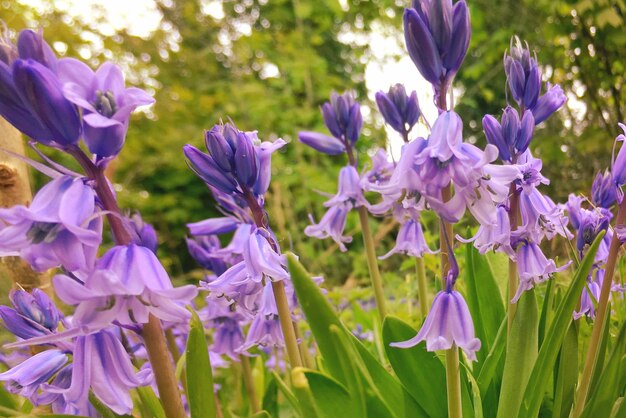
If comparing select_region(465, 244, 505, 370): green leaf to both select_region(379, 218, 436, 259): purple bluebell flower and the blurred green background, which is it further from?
the blurred green background

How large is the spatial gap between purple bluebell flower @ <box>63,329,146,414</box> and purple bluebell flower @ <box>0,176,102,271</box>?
113 millimetres

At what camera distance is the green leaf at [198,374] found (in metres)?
0.60

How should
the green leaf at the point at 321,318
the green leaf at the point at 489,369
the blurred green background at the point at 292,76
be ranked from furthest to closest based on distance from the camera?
1. the blurred green background at the point at 292,76
2. the green leaf at the point at 489,369
3. the green leaf at the point at 321,318

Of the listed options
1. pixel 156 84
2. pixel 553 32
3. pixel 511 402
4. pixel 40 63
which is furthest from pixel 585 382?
pixel 156 84

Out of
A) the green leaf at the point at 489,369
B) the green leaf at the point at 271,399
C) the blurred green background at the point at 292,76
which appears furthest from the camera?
the blurred green background at the point at 292,76

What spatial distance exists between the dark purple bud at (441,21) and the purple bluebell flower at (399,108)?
0.29 meters

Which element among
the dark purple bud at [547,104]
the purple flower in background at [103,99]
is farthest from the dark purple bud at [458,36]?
the purple flower in background at [103,99]

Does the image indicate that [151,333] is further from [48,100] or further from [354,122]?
[354,122]

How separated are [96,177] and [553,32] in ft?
9.29

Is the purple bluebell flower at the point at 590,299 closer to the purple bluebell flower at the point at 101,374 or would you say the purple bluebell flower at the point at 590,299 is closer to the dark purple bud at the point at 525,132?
the dark purple bud at the point at 525,132

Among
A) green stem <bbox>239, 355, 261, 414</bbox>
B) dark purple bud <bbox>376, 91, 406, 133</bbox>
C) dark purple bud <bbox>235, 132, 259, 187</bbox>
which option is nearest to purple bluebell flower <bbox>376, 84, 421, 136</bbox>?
dark purple bud <bbox>376, 91, 406, 133</bbox>

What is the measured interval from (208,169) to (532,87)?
1.51 ft

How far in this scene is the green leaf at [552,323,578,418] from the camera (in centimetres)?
72

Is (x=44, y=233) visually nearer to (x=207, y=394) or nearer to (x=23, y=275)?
(x=207, y=394)
